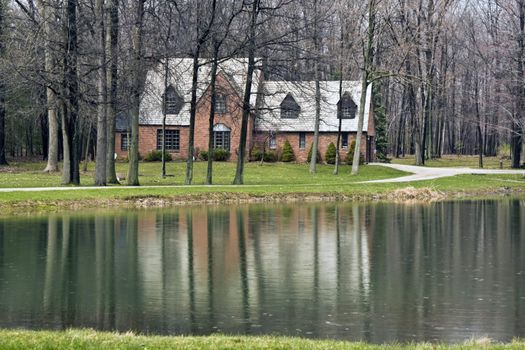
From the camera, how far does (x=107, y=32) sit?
4234 cm

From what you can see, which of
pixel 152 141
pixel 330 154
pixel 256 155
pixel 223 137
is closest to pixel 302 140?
pixel 330 154

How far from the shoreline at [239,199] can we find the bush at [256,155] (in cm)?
2432

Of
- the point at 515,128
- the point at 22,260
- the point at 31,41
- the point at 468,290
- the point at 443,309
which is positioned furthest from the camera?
the point at 515,128

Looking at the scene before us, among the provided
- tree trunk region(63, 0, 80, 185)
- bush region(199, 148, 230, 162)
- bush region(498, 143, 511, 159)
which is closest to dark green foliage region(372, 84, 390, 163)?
bush region(498, 143, 511, 159)

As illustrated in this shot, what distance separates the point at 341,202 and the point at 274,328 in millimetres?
27882

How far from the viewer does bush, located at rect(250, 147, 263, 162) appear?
70625mm

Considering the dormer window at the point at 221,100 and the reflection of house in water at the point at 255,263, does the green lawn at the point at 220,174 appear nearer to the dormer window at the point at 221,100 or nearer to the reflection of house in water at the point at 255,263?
the dormer window at the point at 221,100

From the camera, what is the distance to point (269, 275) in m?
20.2

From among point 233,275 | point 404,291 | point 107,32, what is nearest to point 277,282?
point 233,275

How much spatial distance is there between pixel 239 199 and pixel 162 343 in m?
29.9

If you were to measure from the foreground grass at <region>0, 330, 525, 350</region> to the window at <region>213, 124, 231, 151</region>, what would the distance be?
6027 cm

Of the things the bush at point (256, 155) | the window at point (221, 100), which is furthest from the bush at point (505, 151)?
the window at point (221, 100)

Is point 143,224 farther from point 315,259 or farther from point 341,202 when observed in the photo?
point 341,202

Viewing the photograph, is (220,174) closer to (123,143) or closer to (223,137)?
(223,137)
